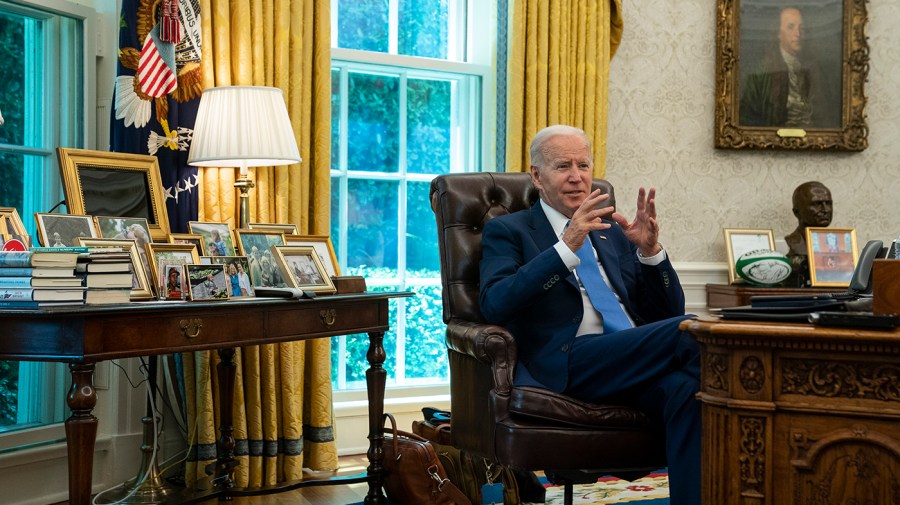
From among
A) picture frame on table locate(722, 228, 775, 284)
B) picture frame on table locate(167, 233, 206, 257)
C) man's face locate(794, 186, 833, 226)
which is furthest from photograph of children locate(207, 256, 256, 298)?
man's face locate(794, 186, 833, 226)

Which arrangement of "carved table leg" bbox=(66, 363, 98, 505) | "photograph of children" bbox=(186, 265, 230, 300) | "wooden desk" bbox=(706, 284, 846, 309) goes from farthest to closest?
1. "wooden desk" bbox=(706, 284, 846, 309)
2. "photograph of children" bbox=(186, 265, 230, 300)
3. "carved table leg" bbox=(66, 363, 98, 505)

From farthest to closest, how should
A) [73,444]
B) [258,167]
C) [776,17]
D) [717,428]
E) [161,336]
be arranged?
[776,17] < [258,167] < [161,336] < [73,444] < [717,428]

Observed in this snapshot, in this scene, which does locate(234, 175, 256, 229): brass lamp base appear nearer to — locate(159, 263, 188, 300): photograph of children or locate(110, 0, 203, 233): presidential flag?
locate(110, 0, 203, 233): presidential flag

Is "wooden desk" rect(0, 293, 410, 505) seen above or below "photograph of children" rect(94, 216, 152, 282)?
below

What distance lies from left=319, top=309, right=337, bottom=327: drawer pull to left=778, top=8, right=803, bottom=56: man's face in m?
2.94

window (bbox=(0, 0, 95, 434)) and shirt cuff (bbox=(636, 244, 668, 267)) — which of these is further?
window (bbox=(0, 0, 95, 434))

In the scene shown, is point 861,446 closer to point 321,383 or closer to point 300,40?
point 321,383

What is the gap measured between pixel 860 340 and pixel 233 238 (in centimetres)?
214

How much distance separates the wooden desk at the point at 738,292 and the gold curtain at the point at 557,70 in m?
0.81

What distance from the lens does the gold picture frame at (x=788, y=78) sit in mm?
4707

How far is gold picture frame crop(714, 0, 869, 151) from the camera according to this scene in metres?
4.71

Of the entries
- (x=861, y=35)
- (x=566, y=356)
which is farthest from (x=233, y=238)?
(x=861, y=35)

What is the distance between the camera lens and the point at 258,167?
3.67 meters

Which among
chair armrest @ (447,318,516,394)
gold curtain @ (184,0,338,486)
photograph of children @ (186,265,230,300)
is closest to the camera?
chair armrest @ (447,318,516,394)
